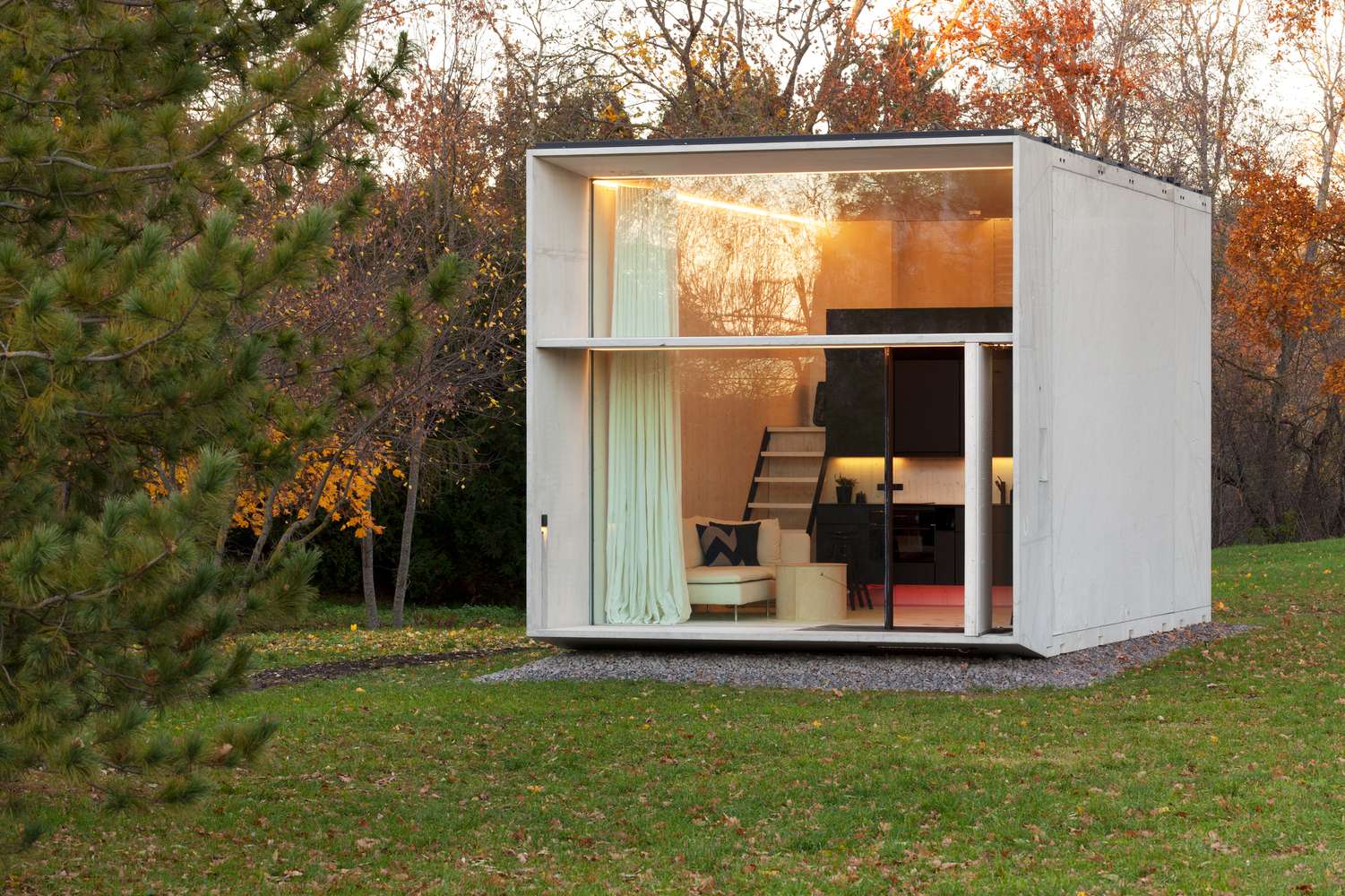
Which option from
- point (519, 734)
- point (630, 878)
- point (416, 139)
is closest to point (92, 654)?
point (630, 878)

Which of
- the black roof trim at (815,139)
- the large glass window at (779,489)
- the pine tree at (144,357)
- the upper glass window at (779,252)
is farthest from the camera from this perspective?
the upper glass window at (779,252)

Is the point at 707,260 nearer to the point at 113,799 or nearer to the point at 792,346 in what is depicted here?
the point at 792,346

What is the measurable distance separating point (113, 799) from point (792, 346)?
710 centimetres

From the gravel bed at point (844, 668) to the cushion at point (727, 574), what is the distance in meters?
0.56

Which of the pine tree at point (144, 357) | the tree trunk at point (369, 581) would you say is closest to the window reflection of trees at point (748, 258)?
the pine tree at point (144, 357)

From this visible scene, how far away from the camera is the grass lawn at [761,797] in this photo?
6.09 meters

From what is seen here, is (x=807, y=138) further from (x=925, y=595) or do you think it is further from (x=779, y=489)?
(x=925, y=595)

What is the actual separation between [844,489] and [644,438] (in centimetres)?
155

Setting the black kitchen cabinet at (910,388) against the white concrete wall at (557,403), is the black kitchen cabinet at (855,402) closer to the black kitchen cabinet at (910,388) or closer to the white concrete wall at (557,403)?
the black kitchen cabinet at (910,388)

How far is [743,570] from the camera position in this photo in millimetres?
12359

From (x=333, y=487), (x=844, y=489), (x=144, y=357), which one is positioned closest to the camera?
(x=144, y=357)

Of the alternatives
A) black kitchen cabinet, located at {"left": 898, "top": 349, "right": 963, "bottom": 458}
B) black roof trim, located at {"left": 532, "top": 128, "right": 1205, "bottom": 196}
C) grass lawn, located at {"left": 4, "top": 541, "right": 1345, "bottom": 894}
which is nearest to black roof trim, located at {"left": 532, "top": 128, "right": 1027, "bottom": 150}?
black roof trim, located at {"left": 532, "top": 128, "right": 1205, "bottom": 196}

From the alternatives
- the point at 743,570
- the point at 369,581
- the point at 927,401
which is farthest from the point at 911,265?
the point at 369,581

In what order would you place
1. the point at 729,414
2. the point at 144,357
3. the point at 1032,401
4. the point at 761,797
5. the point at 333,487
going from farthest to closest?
the point at 333,487, the point at 729,414, the point at 1032,401, the point at 761,797, the point at 144,357
